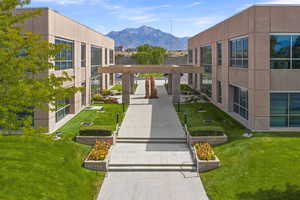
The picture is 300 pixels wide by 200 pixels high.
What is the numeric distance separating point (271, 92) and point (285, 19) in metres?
4.51

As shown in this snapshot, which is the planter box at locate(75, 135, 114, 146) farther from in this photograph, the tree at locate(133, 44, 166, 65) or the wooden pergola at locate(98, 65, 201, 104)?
the tree at locate(133, 44, 166, 65)

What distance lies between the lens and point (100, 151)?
16.8 m

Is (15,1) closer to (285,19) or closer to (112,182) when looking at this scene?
(112,182)

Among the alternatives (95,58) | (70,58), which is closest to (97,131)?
(70,58)

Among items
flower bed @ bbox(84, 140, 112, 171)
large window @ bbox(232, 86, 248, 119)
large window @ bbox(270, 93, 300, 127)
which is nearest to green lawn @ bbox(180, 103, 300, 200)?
large window @ bbox(270, 93, 300, 127)

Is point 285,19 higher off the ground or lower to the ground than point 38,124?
higher

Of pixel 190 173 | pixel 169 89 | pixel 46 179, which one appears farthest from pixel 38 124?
pixel 169 89

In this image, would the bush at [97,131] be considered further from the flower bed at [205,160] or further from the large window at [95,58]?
the large window at [95,58]

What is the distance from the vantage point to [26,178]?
12.9 meters

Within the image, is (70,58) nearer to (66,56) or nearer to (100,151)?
(66,56)

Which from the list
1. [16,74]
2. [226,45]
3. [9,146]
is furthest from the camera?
[226,45]

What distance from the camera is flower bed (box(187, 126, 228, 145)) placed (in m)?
19.2

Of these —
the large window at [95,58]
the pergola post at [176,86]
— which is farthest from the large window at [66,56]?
the pergola post at [176,86]

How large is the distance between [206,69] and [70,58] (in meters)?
17.3
